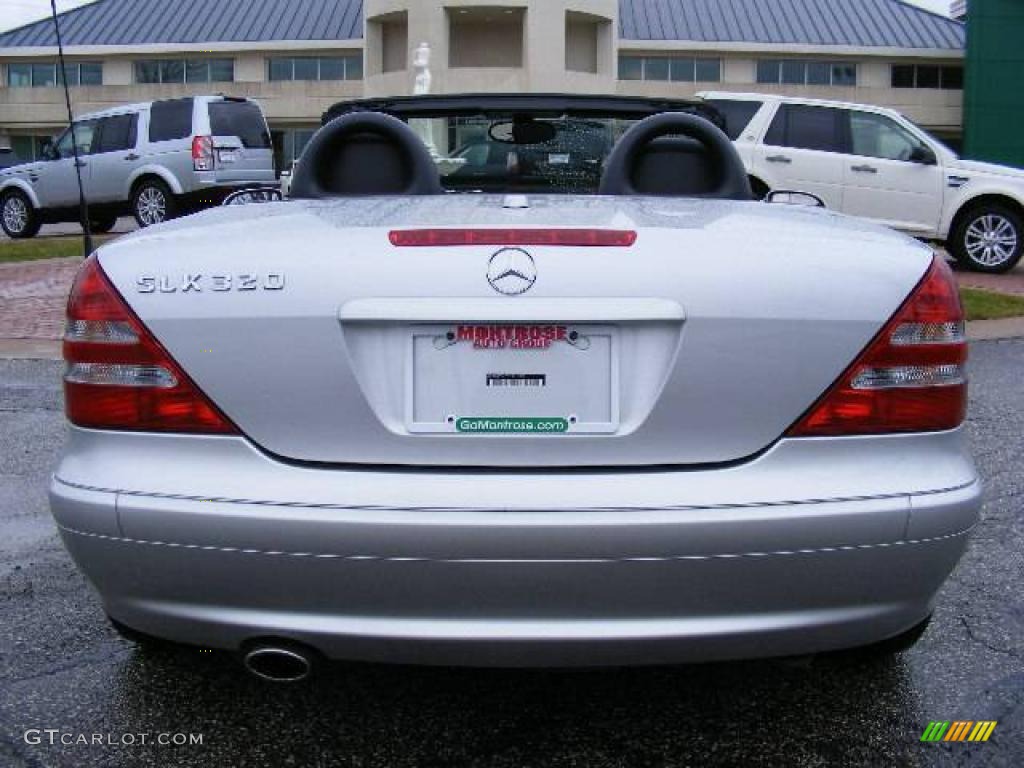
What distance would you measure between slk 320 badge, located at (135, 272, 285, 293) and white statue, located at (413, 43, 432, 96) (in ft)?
129

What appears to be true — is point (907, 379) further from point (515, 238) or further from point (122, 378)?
point (122, 378)

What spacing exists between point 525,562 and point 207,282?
2.73ft

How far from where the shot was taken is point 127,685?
296 cm

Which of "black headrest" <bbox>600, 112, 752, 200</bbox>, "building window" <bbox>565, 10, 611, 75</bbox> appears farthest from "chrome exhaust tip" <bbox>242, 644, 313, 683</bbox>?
"building window" <bbox>565, 10, 611, 75</bbox>

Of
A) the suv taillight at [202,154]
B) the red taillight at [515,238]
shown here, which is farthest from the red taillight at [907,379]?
the suv taillight at [202,154]

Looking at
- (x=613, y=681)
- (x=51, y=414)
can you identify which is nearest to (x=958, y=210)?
(x=51, y=414)

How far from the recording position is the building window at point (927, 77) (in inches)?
2242

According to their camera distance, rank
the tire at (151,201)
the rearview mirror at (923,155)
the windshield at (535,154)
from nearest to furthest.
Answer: the windshield at (535,154), the rearview mirror at (923,155), the tire at (151,201)

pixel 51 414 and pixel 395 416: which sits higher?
pixel 395 416

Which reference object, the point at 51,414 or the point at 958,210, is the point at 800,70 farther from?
the point at 51,414

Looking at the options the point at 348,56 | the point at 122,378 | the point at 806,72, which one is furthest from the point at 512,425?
the point at 806,72

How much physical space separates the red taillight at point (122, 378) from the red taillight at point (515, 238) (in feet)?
1.65

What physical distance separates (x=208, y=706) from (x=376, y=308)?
3.96ft

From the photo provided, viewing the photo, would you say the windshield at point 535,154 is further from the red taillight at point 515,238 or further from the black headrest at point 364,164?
the red taillight at point 515,238
